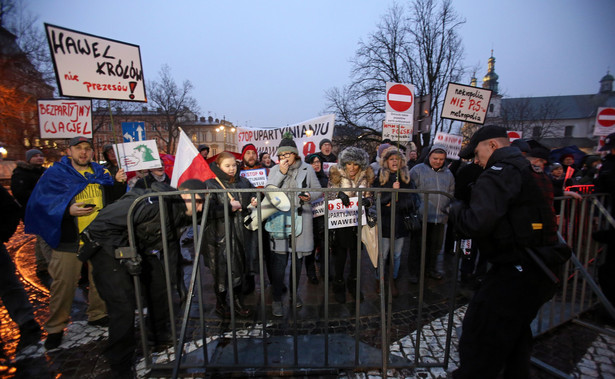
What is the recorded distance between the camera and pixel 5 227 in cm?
311

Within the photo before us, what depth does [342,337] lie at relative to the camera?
112 inches

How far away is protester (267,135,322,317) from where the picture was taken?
341 cm

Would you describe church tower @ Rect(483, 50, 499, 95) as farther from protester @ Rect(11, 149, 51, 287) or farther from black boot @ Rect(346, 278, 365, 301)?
protester @ Rect(11, 149, 51, 287)

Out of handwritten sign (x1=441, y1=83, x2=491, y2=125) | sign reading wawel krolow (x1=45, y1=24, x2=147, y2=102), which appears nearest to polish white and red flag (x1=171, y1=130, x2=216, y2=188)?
sign reading wawel krolow (x1=45, y1=24, x2=147, y2=102)

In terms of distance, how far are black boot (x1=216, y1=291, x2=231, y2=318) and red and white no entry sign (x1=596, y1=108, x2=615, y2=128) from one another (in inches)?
363

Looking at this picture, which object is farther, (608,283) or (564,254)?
(608,283)

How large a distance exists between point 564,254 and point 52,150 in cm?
2805

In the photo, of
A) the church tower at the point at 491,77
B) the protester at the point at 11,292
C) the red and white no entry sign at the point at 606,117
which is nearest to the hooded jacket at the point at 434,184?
the protester at the point at 11,292

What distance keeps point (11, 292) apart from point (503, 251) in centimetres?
470

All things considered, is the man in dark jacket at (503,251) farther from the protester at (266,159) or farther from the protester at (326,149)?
the protester at (266,159)

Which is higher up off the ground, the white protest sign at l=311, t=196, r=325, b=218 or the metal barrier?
the white protest sign at l=311, t=196, r=325, b=218

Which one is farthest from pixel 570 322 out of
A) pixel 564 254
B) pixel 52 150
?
pixel 52 150

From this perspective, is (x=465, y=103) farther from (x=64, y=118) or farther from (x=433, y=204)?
(x=64, y=118)

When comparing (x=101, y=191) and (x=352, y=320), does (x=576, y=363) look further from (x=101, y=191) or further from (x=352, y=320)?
(x=101, y=191)
